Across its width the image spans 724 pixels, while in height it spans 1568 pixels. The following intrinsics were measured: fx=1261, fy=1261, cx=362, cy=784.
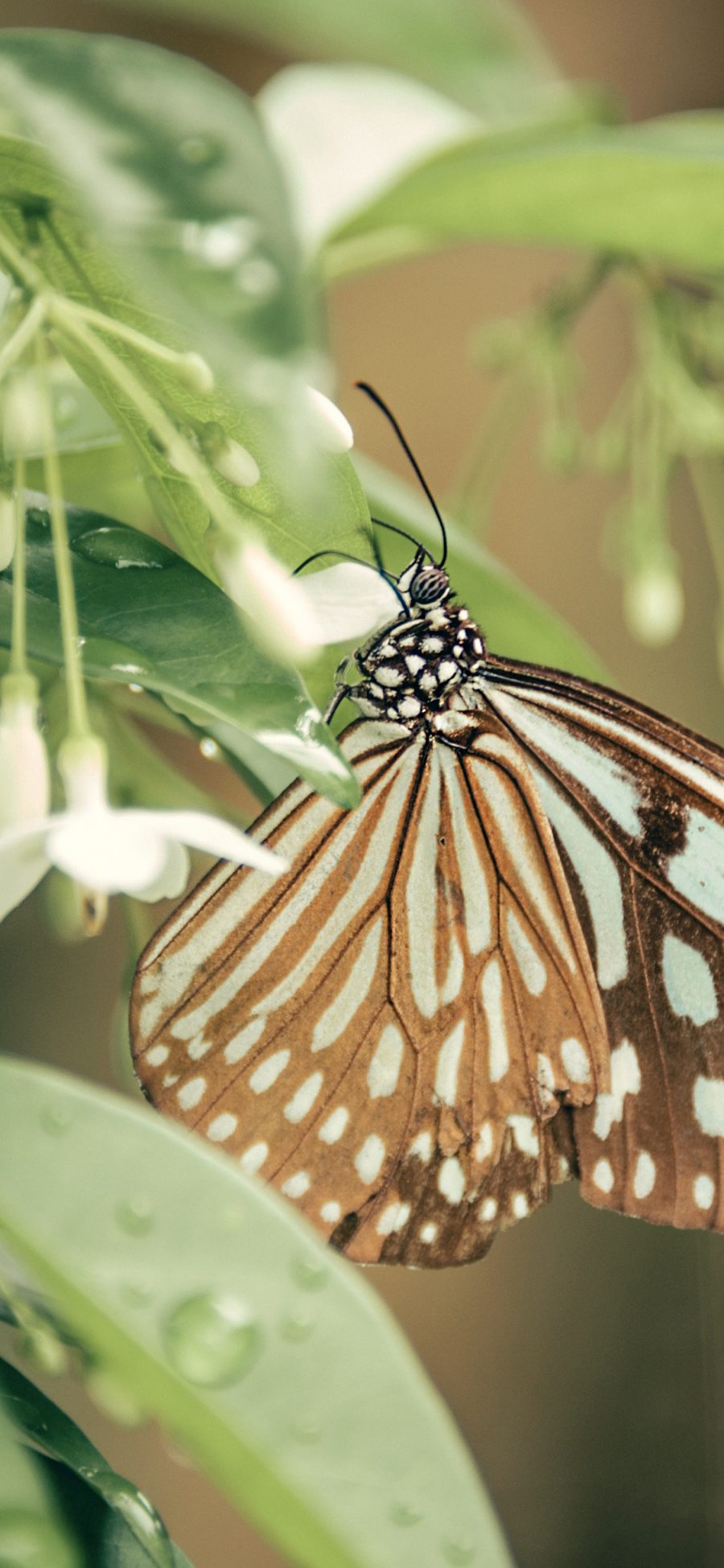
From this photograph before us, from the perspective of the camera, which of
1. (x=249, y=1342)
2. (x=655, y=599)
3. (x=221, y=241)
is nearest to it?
(x=221, y=241)

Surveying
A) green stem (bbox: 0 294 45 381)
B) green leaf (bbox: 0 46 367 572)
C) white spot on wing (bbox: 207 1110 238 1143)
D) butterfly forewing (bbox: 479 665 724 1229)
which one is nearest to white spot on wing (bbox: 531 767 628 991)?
butterfly forewing (bbox: 479 665 724 1229)

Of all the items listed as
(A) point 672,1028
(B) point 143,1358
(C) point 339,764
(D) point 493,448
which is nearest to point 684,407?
(D) point 493,448

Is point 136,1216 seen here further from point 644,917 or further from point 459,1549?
point 644,917

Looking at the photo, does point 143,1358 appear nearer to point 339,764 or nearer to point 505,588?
point 339,764

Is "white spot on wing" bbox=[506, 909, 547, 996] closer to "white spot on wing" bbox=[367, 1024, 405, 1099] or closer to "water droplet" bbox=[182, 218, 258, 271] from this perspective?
"white spot on wing" bbox=[367, 1024, 405, 1099]

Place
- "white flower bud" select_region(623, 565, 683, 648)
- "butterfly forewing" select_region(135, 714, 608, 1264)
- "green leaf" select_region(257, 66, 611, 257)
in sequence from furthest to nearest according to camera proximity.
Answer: "white flower bud" select_region(623, 565, 683, 648) → "green leaf" select_region(257, 66, 611, 257) → "butterfly forewing" select_region(135, 714, 608, 1264)

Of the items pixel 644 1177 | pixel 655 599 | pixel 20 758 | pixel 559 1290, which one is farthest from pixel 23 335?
pixel 559 1290
